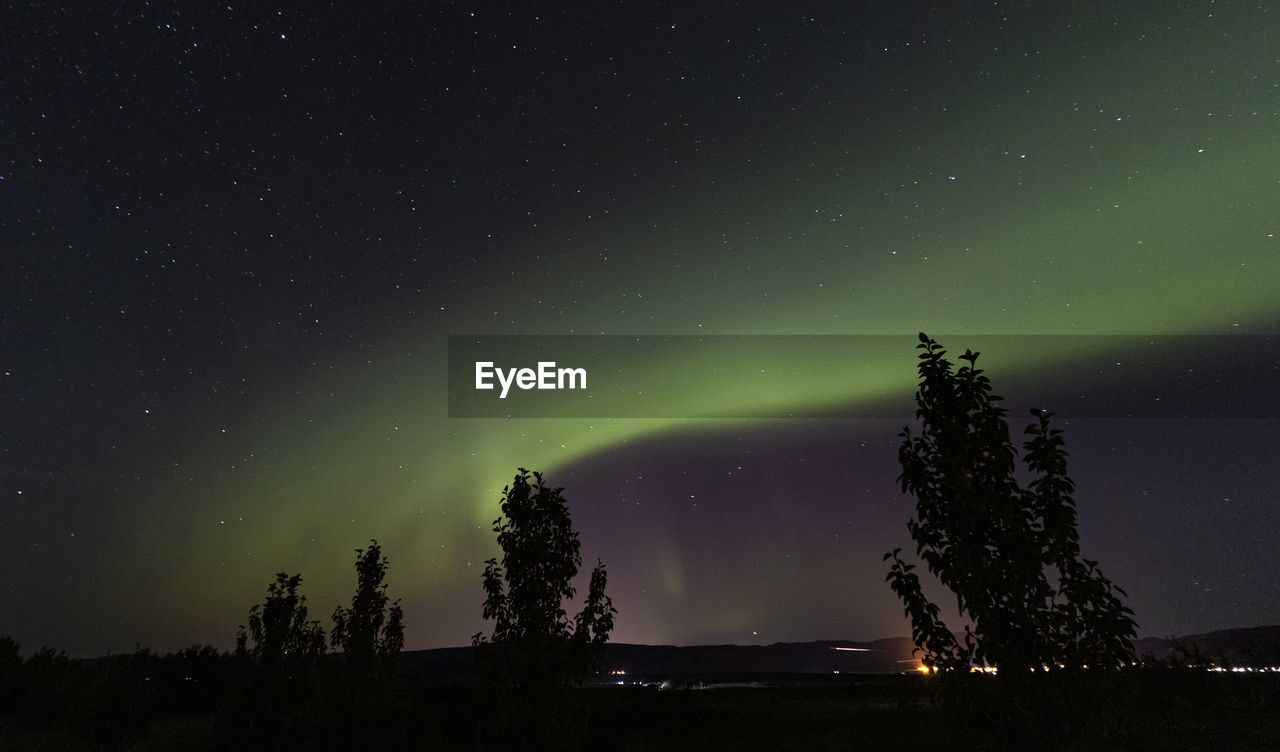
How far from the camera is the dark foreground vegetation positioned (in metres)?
6.04

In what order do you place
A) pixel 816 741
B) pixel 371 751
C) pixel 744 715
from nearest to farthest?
1. pixel 371 751
2. pixel 816 741
3. pixel 744 715

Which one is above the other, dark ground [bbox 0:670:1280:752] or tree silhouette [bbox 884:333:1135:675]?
tree silhouette [bbox 884:333:1135:675]

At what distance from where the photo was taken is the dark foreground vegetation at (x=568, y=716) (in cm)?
604

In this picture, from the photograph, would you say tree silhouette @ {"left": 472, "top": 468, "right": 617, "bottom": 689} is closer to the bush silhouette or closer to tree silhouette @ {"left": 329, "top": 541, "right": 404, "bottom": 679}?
the bush silhouette

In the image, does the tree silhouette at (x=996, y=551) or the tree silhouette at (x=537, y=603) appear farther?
the tree silhouette at (x=537, y=603)

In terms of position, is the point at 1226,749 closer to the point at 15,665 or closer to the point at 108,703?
the point at 108,703

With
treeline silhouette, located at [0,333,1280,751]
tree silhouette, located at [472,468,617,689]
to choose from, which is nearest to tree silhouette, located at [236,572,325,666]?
treeline silhouette, located at [0,333,1280,751]

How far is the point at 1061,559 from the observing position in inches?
250

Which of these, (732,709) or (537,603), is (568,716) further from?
(732,709)

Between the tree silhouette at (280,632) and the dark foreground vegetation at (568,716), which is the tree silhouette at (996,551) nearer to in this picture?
the dark foreground vegetation at (568,716)

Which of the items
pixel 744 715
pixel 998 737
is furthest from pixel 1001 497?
pixel 744 715

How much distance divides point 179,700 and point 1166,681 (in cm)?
4522

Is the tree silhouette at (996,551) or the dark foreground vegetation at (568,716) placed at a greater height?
the tree silhouette at (996,551)

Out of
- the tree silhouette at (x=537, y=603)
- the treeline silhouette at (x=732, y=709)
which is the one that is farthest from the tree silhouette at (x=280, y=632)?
the tree silhouette at (x=537, y=603)
